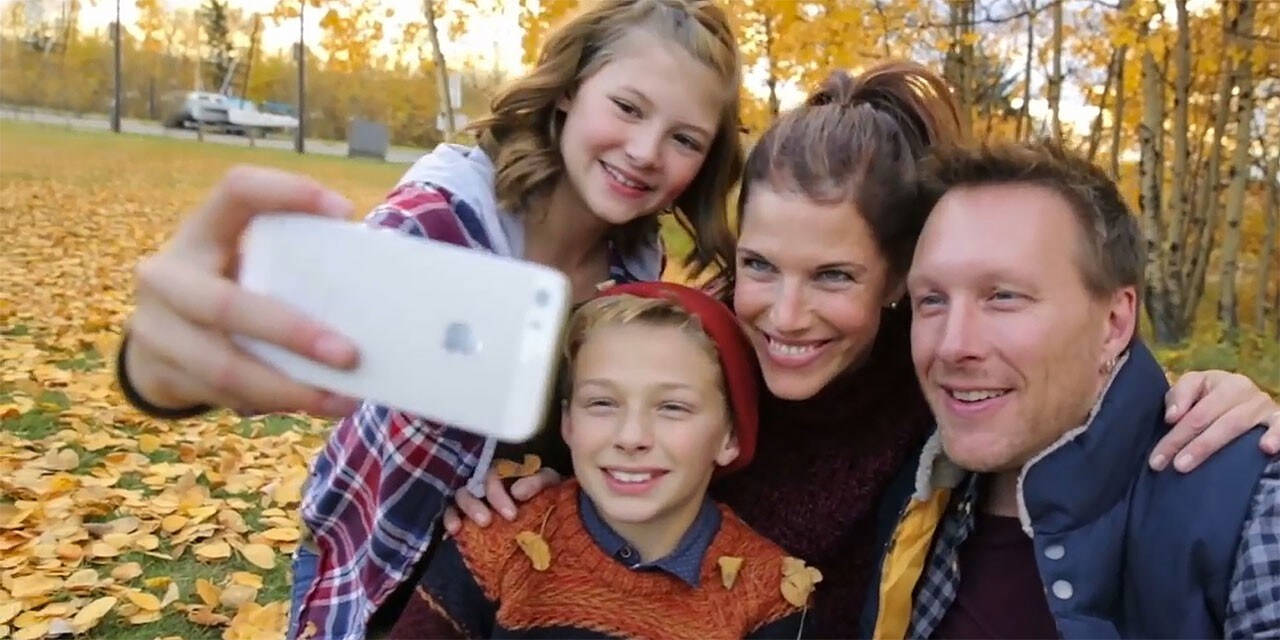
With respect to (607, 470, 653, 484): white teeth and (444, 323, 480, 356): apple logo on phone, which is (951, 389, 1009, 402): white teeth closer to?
(607, 470, 653, 484): white teeth

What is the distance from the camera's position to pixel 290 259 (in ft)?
4.34

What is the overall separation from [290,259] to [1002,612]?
1.53 m

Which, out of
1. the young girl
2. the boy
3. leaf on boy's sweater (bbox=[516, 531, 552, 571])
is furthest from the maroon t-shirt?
the young girl

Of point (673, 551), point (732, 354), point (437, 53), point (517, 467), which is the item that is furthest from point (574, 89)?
point (437, 53)

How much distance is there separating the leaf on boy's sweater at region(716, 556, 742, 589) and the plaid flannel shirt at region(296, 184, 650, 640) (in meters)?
0.56

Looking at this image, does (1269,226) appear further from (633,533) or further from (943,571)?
(633,533)

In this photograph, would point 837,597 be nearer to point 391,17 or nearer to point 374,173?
point 391,17

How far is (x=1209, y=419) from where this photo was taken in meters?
1.89

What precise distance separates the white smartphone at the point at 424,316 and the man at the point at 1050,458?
3.18ft

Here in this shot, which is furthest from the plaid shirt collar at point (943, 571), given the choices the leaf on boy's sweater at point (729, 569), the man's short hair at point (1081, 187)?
the man's short hair at point (1081, 187)

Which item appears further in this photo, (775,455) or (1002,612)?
(775,455)

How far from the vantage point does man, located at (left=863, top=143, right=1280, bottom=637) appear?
1.78 meters

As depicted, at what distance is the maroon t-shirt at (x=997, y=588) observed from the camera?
2.07m

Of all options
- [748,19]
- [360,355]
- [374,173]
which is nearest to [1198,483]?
[360,355]
